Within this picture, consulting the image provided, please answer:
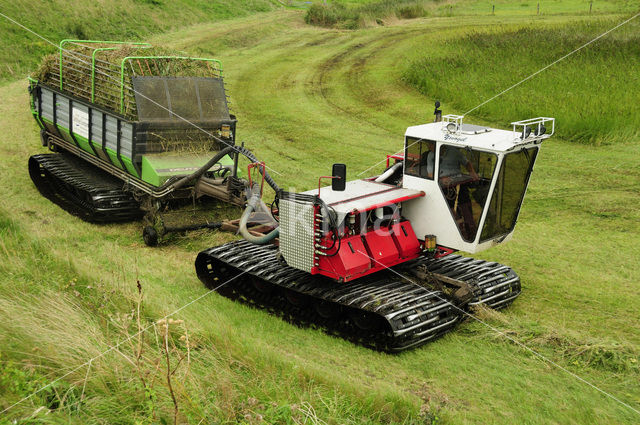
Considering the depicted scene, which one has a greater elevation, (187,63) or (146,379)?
(187,63)

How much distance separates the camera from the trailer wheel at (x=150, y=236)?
12109 millimetres

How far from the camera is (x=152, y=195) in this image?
1227 cm

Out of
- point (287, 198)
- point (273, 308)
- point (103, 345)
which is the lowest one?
point (273, 308)

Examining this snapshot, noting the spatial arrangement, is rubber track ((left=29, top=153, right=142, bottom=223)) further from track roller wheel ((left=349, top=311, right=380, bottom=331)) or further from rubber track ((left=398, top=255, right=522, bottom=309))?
track roller wheel ((left=349, top=311, right=380, bottom=331))

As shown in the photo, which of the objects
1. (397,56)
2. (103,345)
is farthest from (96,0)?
(103,345)

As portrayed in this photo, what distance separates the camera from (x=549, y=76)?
2128cm

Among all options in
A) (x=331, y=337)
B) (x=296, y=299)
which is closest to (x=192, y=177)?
(x=296, y=299)

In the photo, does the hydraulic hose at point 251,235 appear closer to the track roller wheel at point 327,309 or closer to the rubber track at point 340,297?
the rubber track at point 340,297

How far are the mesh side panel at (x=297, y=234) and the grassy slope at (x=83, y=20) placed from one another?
680 inches

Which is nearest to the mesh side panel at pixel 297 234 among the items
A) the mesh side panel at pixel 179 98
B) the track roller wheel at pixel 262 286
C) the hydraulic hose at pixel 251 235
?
the hydraulic hose at pixel 251 235

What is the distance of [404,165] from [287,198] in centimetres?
166

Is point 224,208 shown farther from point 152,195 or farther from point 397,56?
point 397,56

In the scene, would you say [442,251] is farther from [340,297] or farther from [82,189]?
[82,189]

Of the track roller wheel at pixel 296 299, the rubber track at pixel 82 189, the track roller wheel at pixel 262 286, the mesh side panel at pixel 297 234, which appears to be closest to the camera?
the mesh side panel at pixel 297 234
